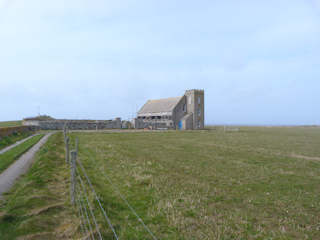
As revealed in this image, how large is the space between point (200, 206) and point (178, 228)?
152 centimetres

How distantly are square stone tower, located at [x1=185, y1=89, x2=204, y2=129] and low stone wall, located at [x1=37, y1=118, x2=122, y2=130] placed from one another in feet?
60.2

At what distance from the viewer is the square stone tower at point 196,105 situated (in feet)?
176

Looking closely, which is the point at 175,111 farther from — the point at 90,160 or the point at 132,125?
the point at 90,160

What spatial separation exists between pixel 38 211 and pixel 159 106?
5528cm

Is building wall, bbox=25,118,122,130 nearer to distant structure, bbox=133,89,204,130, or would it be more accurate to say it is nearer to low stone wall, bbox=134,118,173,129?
low stone wall, bbox=134,118,173,129

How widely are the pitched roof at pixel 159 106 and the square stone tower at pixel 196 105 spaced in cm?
293

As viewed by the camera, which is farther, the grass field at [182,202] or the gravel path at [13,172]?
the gravel path at [13,172]

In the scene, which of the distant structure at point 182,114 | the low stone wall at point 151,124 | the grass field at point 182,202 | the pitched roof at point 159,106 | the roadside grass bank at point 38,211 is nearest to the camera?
the roadside grass bank at point 38,211

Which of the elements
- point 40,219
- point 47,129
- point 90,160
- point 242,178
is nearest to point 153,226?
point 40,219

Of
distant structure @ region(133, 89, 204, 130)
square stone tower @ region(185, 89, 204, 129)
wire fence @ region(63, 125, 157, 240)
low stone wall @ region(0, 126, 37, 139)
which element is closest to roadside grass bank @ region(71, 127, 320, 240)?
wire fence @ region(63, 125, 157, 240)

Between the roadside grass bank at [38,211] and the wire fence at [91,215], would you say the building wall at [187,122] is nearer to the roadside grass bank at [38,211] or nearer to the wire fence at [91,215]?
the roadside grass bank at [38,211]

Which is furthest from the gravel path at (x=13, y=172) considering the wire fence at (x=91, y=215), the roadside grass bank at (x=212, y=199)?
the wire fence at (x=91, y=215)

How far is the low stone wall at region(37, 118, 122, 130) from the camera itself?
4650cm

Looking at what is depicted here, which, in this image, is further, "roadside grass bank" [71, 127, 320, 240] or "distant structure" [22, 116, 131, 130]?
"distant structure" [22, 116, 131, 130]
